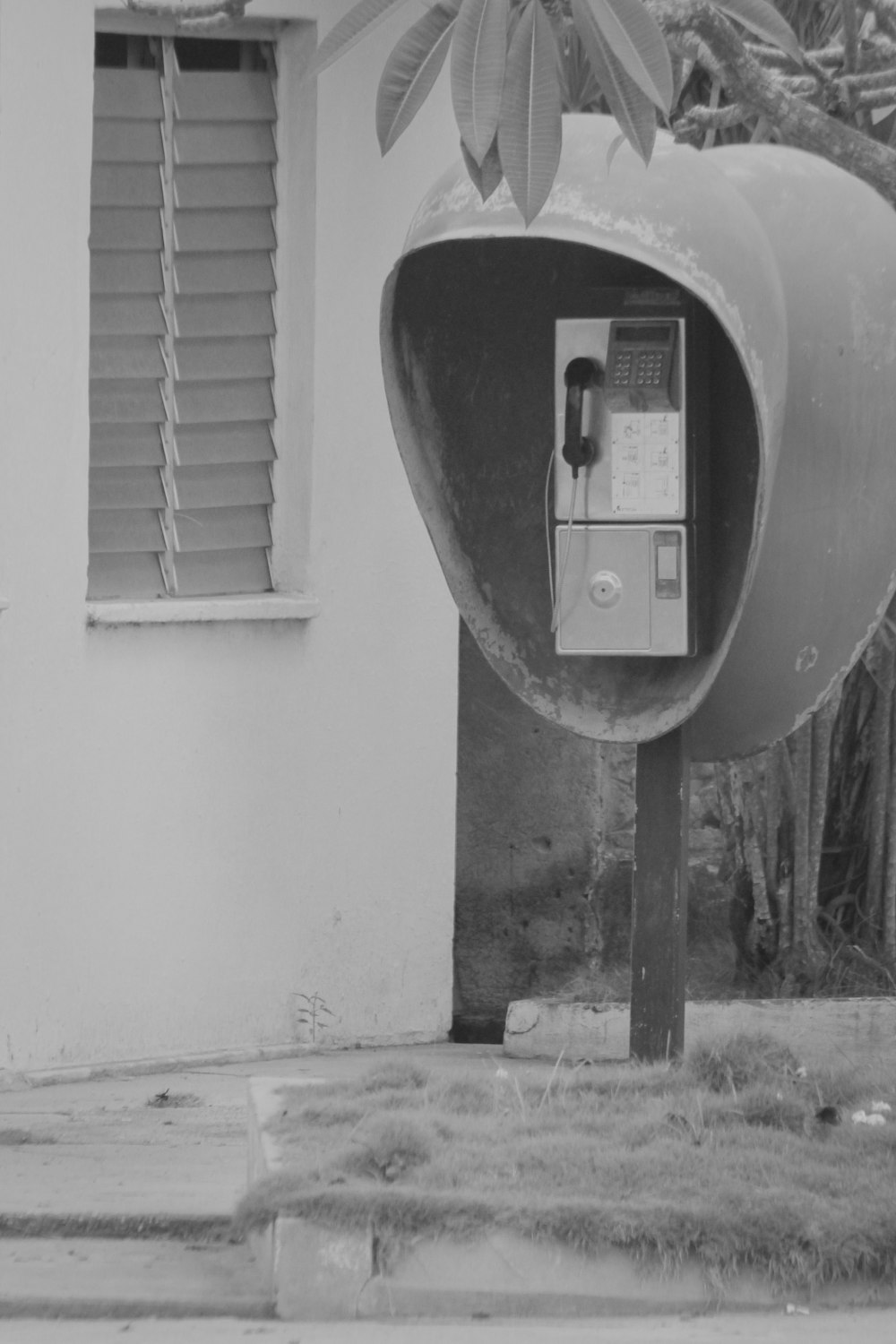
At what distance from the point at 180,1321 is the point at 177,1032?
2468mm

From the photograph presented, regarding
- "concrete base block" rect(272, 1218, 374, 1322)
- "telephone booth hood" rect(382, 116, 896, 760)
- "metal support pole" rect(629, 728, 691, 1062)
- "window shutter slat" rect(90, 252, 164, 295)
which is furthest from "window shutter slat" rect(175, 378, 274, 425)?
"concrete base block" rect(272, 1218, 374, 1322)

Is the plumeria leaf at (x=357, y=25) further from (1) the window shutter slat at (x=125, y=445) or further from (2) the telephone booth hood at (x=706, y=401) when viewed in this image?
(1) the window shutter slat at (x=125, y=445)

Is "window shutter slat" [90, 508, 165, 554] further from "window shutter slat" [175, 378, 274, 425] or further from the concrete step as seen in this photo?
the concrete step

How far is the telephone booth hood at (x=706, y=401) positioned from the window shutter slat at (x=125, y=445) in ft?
4.52

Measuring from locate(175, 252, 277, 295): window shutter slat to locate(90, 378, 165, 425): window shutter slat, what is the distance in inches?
12.4

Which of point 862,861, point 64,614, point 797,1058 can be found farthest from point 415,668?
point 797,1058

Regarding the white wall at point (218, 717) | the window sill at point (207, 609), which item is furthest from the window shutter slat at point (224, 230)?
the window sill at point (207, 609)

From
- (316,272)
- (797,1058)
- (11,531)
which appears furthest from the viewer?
(316,272)

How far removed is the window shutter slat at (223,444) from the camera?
6.50 metres

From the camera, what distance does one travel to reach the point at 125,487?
252 inches

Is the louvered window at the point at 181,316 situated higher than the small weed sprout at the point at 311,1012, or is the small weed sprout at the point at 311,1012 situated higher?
the louvered window at the point at 181,316

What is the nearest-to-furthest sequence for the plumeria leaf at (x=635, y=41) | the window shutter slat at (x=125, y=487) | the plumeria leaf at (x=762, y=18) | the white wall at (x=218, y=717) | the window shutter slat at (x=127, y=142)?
the plumeria leaf at (x=635, y=41) → the plumeria leaf at (x=762, y=18) → the white wall at (x=218, y=717) → the window shutter slat at (x=127, y=142) → the window shutter slat at (x=125, y=487)

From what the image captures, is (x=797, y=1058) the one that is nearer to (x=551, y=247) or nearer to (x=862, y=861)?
(x=551, y=247)

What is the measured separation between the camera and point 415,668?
21.7ft
